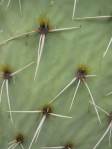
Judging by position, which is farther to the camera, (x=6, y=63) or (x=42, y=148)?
(x=42, y=148)

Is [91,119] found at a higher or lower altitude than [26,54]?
lower

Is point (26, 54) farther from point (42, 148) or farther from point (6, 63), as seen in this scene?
point (42, 148)

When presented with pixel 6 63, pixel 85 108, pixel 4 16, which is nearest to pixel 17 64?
pixel 6 63

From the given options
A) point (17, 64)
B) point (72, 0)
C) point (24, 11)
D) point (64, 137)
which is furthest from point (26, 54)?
point (64, 137)

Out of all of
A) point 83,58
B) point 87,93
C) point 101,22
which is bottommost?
point 87,93

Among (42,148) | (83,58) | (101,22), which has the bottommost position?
(42,148)

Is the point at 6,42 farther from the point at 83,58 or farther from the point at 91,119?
the point at 91,119
